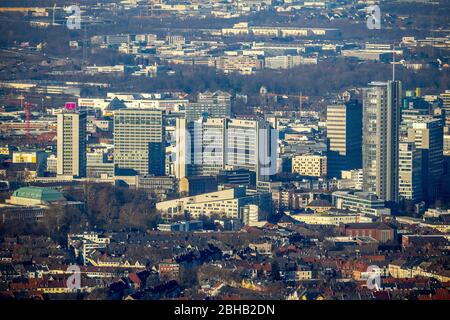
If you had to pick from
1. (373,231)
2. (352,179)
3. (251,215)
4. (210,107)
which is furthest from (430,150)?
(210,107)

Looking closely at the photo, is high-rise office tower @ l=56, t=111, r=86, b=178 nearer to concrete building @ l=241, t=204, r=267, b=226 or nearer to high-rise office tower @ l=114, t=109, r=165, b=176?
high-rise office tower @ l=114, t=109, r=165, b=176

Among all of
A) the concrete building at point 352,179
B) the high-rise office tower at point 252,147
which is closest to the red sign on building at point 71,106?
the high-rise office tower at point 252,147

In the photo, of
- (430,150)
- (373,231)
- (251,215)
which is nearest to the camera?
(373,231)

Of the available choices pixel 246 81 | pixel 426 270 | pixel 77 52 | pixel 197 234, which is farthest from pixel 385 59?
pixel 426 270

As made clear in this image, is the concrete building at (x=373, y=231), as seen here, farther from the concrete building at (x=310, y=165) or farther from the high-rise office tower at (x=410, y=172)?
the concrete building at (x=310, y=165)

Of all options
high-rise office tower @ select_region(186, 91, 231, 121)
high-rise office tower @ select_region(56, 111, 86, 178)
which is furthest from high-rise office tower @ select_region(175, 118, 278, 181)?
high-rise office tower @ select_region(186, 91, 231, 121)

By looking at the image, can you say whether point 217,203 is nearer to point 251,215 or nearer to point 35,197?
point 251,215
